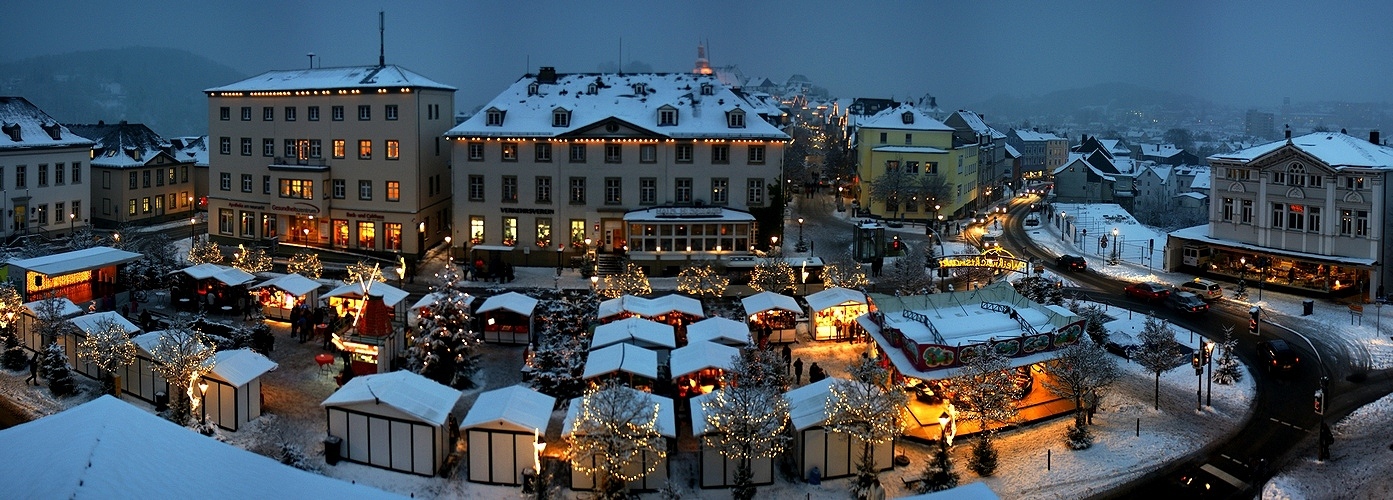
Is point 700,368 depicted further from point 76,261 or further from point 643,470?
point 76,261

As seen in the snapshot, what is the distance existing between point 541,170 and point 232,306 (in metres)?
17.8

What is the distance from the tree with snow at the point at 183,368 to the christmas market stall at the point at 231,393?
0.27 meters

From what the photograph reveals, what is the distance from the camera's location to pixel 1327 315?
42875 mm

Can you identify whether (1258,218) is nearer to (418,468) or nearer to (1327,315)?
(1327,315)

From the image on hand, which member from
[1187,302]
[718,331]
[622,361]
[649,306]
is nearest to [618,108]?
[649,306]

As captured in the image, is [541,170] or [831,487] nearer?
[831,487]

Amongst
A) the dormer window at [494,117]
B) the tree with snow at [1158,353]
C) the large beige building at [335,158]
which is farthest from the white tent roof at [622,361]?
the large beige building at [335,158]

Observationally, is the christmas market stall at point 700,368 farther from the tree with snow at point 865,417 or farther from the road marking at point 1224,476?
the road marking at point 1224,476

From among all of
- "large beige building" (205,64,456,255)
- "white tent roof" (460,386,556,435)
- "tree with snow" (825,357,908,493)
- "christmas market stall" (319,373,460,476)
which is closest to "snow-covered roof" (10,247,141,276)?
"large beige building" (205,64,456,255)

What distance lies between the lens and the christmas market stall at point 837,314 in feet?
126

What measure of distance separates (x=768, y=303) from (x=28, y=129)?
48855mm

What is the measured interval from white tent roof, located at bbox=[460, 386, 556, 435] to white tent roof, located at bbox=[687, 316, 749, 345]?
8364 mm

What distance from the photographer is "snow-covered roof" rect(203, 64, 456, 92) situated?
54.4m

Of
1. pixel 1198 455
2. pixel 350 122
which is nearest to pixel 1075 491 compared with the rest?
pixel 1198 455
